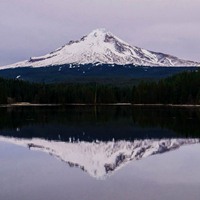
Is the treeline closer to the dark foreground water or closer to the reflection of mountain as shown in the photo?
the dark foreground water

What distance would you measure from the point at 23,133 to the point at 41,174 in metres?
18.9

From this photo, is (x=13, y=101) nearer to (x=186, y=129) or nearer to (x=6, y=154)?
(x=186, y=129)

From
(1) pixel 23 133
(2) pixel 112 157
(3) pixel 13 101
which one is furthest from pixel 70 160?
(3) pixel 13 101

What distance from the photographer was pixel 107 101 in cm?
13212

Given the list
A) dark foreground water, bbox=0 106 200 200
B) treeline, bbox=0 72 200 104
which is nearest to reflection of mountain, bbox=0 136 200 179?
dark foreground water, bbox=0 106 200 200

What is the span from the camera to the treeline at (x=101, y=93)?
114 metres

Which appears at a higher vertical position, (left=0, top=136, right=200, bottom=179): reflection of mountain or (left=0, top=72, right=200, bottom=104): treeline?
(left=0, top=136, right=200, bottom=179): reflection of mountain

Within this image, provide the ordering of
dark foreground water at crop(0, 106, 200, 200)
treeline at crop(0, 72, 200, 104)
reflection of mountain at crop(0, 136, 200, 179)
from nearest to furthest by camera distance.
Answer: dark foreground water at crop(0, 106, 200, 200), reflection of mountain at crop(0, 136, 200, 179), treeline at crop(0, 72, 200, 104)

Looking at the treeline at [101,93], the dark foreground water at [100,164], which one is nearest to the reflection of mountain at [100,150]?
the dark foreground water at [100,164]

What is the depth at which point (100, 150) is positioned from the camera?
2958cm

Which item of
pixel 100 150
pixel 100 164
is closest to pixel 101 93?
pixel 100 150

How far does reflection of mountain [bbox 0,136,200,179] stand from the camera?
2368 cm

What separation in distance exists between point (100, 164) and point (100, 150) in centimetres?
552

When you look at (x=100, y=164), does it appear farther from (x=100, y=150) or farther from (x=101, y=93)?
(x=101, y=93)
